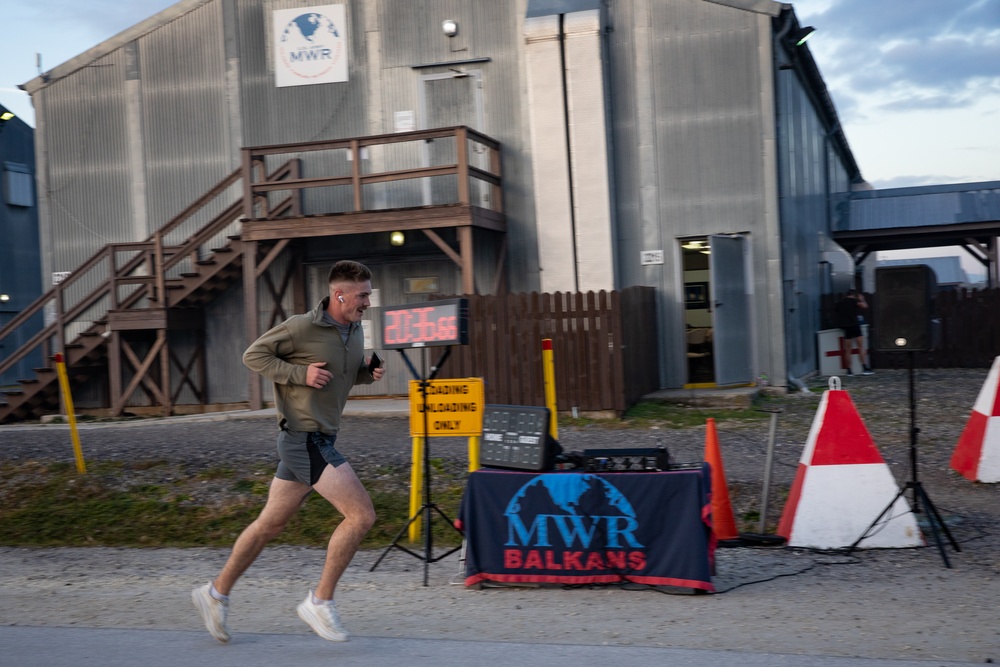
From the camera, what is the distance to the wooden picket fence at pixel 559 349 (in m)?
13.5

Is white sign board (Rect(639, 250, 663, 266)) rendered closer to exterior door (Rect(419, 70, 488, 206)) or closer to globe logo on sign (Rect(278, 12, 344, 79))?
exterior door (Rect(419, 70, 488, 206))

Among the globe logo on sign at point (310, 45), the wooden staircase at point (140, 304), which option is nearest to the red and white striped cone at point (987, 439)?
the wooden staircase at point (140, 304)

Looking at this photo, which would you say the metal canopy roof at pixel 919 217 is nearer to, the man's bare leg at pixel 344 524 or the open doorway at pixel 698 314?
the open doorway at pixel 698 314

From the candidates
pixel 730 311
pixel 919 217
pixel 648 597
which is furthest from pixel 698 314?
pixel 919 217

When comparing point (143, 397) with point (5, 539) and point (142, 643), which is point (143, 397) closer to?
point (5, 539)

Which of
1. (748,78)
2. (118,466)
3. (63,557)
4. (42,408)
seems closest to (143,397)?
(42,408)

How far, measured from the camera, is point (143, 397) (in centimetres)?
1728

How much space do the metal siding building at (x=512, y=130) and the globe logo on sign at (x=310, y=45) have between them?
24cm

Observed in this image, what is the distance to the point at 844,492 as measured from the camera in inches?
274

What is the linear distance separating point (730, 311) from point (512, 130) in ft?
14.4

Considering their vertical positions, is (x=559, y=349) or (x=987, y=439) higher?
(x=559, y=349)

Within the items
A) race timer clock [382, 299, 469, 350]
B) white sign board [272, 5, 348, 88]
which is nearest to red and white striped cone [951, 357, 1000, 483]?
race timer clock [382, 299, 469, 350]

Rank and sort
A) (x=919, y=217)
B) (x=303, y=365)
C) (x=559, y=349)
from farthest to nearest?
1. (x=919, y=217)
2. (x=559, y=349)
3. (x=303, y=365)

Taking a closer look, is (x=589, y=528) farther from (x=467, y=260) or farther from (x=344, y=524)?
(x=467, y=260)
